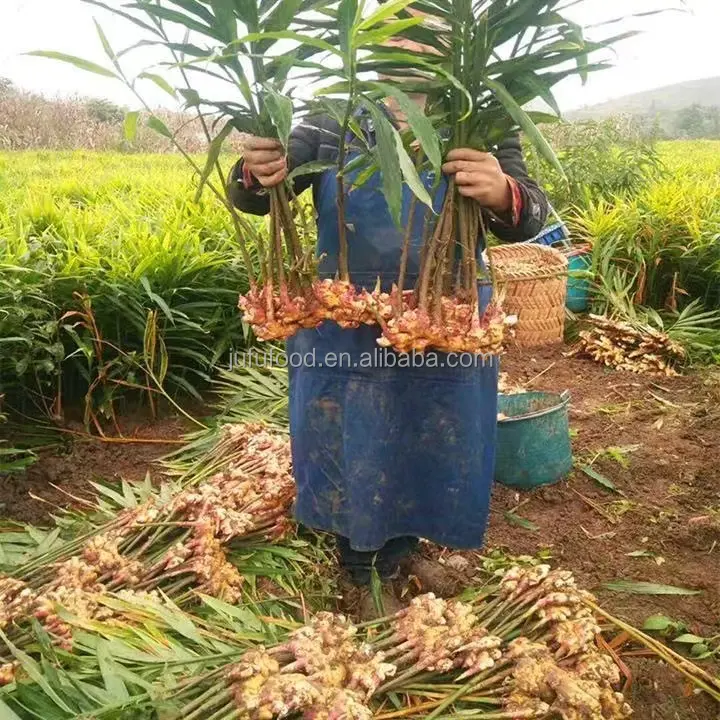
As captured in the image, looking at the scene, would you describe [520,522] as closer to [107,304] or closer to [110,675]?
[110,675]

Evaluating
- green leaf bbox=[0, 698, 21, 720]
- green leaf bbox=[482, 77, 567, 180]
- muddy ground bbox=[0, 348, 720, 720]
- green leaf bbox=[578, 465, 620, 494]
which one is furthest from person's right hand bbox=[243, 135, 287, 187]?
green leaf bbox=[578, 465, 620, 494]

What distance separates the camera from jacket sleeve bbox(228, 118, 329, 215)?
4.92 ft

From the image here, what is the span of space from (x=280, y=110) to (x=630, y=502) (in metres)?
1.72

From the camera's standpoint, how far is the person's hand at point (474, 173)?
4.20 feet

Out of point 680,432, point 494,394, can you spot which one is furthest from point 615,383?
point 494,394

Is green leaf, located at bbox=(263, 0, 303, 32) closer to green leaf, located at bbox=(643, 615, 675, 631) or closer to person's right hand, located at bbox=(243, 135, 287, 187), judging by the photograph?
person's right hand, located at bbox=(243, 135, 287, 187)

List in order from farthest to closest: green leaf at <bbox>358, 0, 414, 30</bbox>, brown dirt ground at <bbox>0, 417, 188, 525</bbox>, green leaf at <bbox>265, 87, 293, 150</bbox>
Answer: brown dirt ground at <bbox>0, 417, 188, 525</bbox> → green leaf at <bbox>265, 87, 293, 150</bbox> → green leaf at <bbox>358, 0, 414, 30</bbox>

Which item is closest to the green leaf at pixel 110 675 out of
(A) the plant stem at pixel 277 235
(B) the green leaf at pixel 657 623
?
(A) the plant stem at pixel 277 235

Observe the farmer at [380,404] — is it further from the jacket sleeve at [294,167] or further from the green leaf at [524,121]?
the green leaf at [524,121]

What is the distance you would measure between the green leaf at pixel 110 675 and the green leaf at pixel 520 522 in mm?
1217

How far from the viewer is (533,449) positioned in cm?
232

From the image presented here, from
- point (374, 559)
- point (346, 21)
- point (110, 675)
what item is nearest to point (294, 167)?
point (346, 21)

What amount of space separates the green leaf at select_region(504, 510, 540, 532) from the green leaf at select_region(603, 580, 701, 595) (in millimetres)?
367

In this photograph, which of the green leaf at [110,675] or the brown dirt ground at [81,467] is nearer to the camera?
the green leaf at [110,675]
